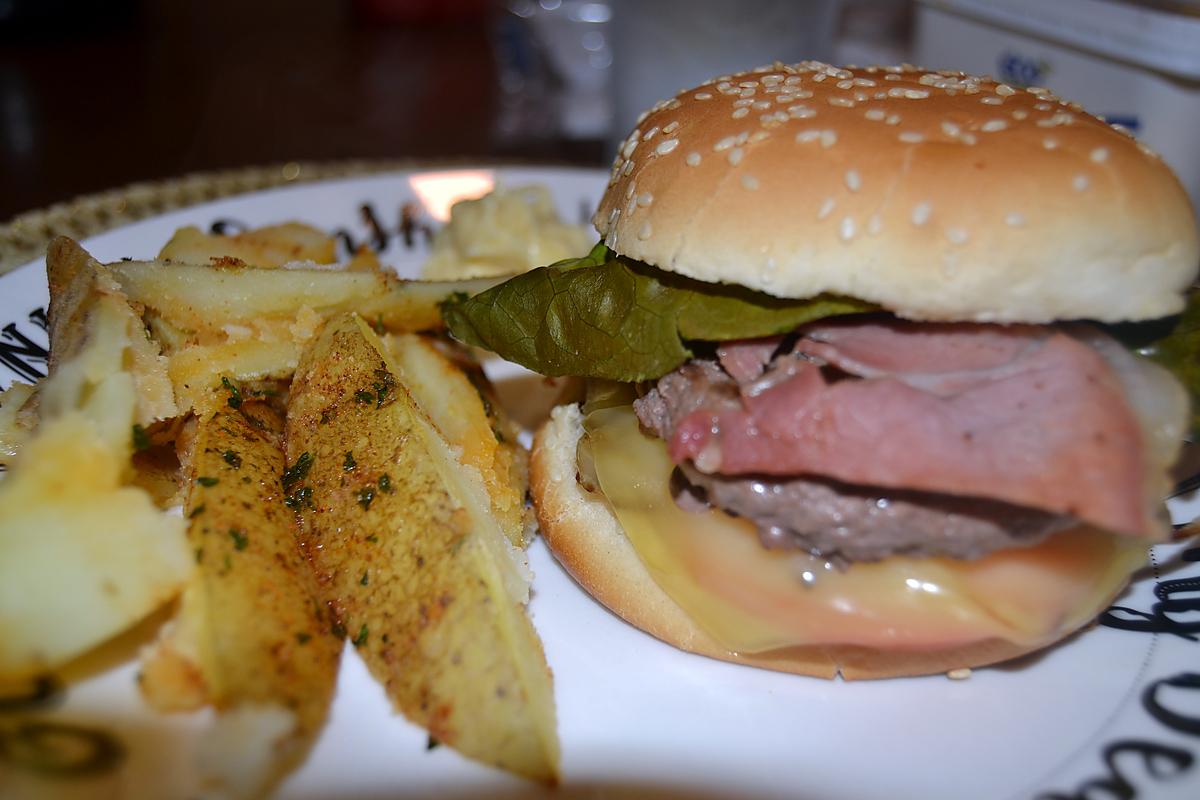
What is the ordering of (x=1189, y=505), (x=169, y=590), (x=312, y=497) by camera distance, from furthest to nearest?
(x=1189, y=505)
(x=312, y=497)
(x=169, y=590)

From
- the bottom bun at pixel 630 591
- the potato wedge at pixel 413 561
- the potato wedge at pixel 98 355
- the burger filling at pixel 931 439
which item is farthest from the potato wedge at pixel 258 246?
the burger filling at pixel 931 439

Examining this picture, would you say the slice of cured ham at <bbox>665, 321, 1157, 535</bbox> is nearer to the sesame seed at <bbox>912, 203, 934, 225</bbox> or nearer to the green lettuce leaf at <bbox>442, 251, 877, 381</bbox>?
the green lettuce leaf at <bbox>442, 251, 877, 381</bbox>

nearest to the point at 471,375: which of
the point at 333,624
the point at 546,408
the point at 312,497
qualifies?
the point at 546,408

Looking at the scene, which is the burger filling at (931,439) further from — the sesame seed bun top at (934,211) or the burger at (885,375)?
the sesame seed bun top at (934,211)

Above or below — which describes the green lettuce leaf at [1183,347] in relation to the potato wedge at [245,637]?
above

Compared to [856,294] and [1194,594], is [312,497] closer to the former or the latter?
[856,294]

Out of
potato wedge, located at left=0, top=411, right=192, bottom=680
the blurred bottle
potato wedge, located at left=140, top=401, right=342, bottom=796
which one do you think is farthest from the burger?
the blurred bottle

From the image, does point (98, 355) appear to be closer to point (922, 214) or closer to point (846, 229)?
point (846, 229)
